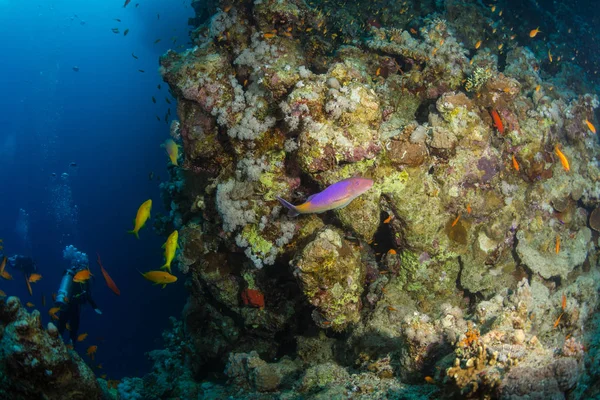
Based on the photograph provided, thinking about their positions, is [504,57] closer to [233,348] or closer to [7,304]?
[233,348]

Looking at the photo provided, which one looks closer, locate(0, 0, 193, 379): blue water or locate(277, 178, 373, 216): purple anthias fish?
locate(277, 178, 373, 216): purple anthias fish

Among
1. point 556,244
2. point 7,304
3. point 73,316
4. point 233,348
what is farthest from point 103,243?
point 556,244

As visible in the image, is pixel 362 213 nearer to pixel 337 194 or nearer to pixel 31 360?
pixel 337 194

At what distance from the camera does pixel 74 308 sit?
10.8 meters

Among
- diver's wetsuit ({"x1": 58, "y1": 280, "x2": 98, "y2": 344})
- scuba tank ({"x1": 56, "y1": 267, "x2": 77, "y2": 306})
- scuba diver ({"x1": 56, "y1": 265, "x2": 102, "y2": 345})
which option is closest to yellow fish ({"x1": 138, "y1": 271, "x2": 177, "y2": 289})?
scuba diver ({"x1": 56, "y1": 265, "x2": 102, "y2": 345})

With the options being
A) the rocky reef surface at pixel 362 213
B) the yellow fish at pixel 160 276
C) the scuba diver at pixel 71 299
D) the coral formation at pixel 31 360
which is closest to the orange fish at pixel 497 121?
the rocky reef surface at pixel 362 213

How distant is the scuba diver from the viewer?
387 inches

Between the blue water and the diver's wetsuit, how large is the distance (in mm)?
11148

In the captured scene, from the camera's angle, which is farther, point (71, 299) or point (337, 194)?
point (71, 299)

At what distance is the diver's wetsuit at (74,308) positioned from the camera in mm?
10172

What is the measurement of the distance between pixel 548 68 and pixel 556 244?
33.2ft

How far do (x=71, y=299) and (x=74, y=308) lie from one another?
0.79 metres

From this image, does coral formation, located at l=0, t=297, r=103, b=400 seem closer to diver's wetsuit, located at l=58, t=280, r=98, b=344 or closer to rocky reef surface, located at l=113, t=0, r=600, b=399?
rocky reef surface, located at l=113, t=0, r=600, b=399

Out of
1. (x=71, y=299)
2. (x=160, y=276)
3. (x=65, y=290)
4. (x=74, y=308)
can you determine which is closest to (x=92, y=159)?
(x=74, y=308)
